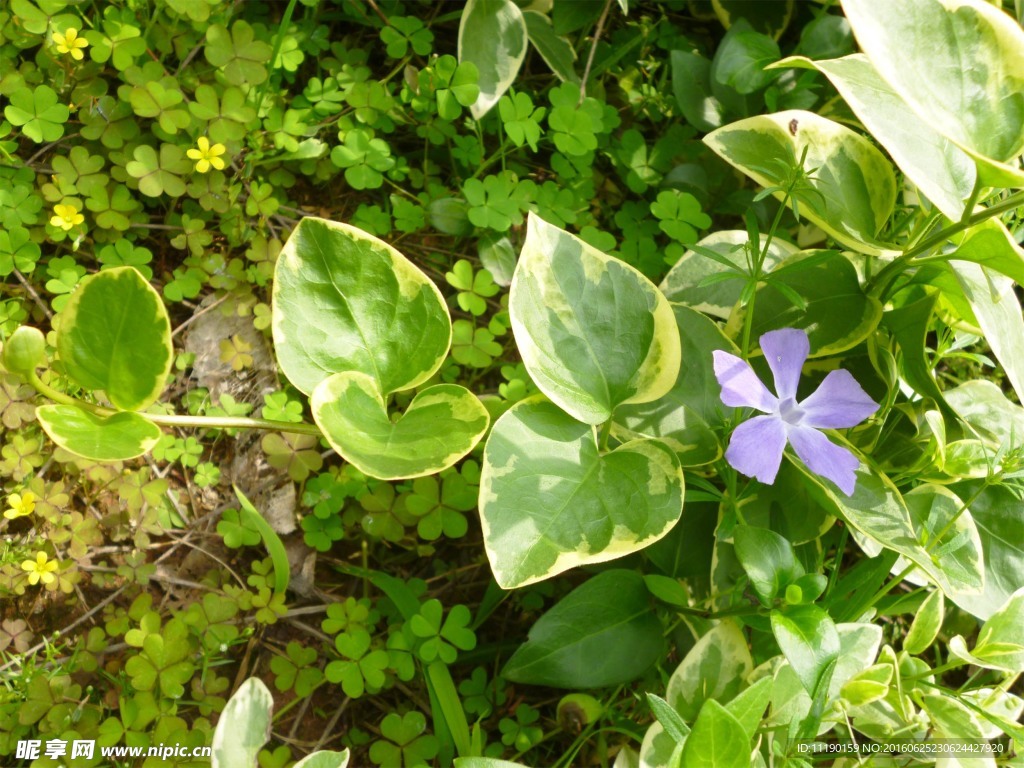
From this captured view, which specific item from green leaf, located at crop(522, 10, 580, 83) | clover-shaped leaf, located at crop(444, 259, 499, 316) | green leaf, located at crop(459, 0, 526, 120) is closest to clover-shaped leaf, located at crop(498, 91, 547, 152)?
green leaf, located at crop(459, 0, 526, 120)

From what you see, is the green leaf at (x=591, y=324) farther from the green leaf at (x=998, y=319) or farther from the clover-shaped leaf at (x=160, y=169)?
the clover-shaped leaf at (x=160, y=169)

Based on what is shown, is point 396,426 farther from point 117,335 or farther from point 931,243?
point 931,243

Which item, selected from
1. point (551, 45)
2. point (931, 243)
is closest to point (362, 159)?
point (551, 45)

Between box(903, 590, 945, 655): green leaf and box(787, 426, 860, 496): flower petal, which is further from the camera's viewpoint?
box(903, 590, 945, 655): green leaf

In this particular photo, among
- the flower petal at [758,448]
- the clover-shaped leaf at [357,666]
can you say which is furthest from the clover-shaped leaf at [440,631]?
the flower petal at [758,448]

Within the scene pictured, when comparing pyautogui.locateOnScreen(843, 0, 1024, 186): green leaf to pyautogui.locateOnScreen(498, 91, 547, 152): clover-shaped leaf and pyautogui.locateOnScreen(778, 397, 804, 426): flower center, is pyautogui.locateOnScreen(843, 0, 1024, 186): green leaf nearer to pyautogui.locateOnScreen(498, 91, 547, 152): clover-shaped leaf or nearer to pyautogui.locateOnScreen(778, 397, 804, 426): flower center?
pyautogui.locateOnScreen(778, 397, 804, 426): flower center
